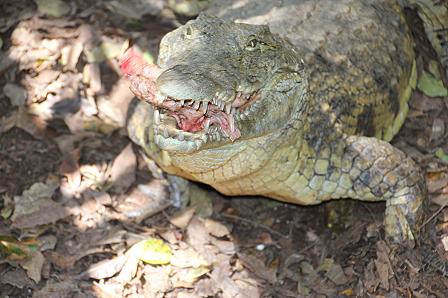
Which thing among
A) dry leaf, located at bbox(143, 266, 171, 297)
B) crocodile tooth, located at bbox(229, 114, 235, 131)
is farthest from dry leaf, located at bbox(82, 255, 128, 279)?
crocodile tooth, located at bbox(229, 114, 235, 131)

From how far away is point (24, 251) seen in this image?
426cm

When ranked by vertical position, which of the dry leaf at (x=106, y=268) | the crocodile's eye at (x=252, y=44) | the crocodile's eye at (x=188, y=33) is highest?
the crocodile's eye at (x=188, y=33)

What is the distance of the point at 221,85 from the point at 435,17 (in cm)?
256

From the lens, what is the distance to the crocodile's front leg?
4184 mm

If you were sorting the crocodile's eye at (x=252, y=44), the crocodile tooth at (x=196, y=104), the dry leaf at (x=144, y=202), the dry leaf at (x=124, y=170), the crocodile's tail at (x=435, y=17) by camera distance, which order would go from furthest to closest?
1. the crocodile's tail at (x=435, y=17)
2. the dry leaf at (x=124, y=170)
3. the dry leaf at (x=144, y=202)
4. the crocodile's eye at (x=252, y=44)
5. the crocodile tooth at (x=196, y=104)

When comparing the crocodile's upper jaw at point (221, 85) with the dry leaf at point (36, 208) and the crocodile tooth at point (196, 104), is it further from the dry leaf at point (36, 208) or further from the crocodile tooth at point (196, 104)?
the dry leaf at point (36, 208)

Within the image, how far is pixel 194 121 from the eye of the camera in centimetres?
338

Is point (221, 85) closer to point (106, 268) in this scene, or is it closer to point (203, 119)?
point (203, 119)

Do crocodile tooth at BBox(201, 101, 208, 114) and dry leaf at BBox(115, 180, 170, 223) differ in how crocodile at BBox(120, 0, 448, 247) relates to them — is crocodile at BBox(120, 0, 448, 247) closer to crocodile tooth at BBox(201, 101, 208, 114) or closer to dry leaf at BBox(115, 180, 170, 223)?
crocodile tooth at BBox(201, 101, 208, 114)

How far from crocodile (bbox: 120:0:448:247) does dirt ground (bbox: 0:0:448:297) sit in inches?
8.2

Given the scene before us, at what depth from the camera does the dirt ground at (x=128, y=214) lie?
13.7 feet

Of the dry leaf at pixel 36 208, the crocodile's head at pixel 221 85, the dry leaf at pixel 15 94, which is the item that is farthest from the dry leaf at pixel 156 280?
the dry leaf at pixel 15 94

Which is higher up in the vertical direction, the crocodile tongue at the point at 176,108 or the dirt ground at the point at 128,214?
the crocodile tongue at the point at 176,108

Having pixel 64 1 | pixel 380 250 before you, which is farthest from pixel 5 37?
pixel 380 250
